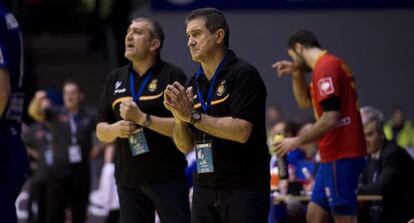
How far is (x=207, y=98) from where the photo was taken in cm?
641

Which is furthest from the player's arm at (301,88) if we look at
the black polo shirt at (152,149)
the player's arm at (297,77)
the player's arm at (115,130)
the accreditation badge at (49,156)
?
the accreditation badge at (49,156)

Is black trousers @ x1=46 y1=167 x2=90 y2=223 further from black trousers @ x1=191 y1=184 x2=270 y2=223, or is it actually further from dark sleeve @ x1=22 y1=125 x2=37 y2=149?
black trousers @ x1=191 y1=184 x2=270 y2=223

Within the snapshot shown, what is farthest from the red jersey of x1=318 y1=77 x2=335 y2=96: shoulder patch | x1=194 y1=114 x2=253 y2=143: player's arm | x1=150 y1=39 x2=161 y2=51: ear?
x1=194 y1=114 x2=253 y2=143: player's arm

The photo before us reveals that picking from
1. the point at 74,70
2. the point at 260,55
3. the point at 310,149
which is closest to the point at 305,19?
the point at 260,55

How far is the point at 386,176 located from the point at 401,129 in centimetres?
654

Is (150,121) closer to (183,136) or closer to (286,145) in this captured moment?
(183,136)

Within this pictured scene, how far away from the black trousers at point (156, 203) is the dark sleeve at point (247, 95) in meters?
1.46

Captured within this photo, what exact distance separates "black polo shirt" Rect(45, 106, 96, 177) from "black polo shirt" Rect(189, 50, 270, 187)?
6.97 metres

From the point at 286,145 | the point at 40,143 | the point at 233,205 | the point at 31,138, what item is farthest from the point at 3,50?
the point at 31,138

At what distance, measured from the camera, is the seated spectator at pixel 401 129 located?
49.4 feet

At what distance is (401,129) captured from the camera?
15.5 m

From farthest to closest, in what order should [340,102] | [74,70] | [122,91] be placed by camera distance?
[74,70], [340,102], [122,91]

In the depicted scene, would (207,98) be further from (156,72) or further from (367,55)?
(367,55)

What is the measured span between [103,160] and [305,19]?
3785 millimetres
